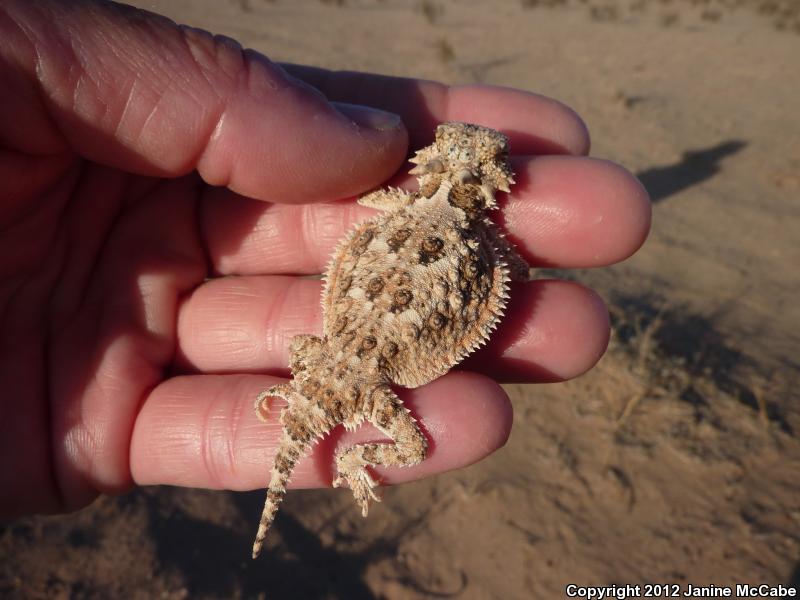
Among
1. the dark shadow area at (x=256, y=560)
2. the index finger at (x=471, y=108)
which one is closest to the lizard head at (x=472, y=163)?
the index finger at (x=471, y=108)

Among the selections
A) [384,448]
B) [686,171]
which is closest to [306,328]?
[384,448]

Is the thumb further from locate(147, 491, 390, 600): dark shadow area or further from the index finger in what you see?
locate(147, 491, 390, 600): dark shadow area

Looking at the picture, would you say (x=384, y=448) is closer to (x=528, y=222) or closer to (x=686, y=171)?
(x=528, y=222)

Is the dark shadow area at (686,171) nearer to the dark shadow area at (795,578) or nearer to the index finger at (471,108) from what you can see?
the index finger at (471,108)

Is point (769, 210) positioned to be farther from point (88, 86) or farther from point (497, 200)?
point (88, 86)

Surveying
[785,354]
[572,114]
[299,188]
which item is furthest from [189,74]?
[785,354]
